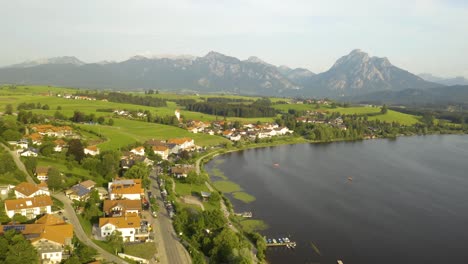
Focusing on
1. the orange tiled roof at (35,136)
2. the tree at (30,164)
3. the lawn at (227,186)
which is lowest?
the lawn at (227,186)

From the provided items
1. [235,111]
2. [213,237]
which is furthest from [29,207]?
[235,111]

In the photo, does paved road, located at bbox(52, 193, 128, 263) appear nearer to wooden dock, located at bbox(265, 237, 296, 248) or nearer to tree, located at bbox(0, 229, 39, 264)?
tree, located at bbox(0, 229, 39, 264)

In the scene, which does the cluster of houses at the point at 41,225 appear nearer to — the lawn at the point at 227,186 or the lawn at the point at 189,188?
the lawn at the point at 189,188

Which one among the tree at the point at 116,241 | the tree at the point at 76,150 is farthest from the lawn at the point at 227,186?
the tree at the point at 116,241

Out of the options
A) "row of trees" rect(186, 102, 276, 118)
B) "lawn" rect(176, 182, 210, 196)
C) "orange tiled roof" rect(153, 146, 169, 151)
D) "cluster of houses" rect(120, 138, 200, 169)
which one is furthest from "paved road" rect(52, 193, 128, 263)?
"row of trees" rect(186, 102, 276, 118)

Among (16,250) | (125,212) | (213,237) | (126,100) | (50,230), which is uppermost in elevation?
(126,100)

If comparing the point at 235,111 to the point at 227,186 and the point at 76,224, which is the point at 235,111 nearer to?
the point at 227,186

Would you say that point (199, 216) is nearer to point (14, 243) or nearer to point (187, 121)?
point (14, 243)
